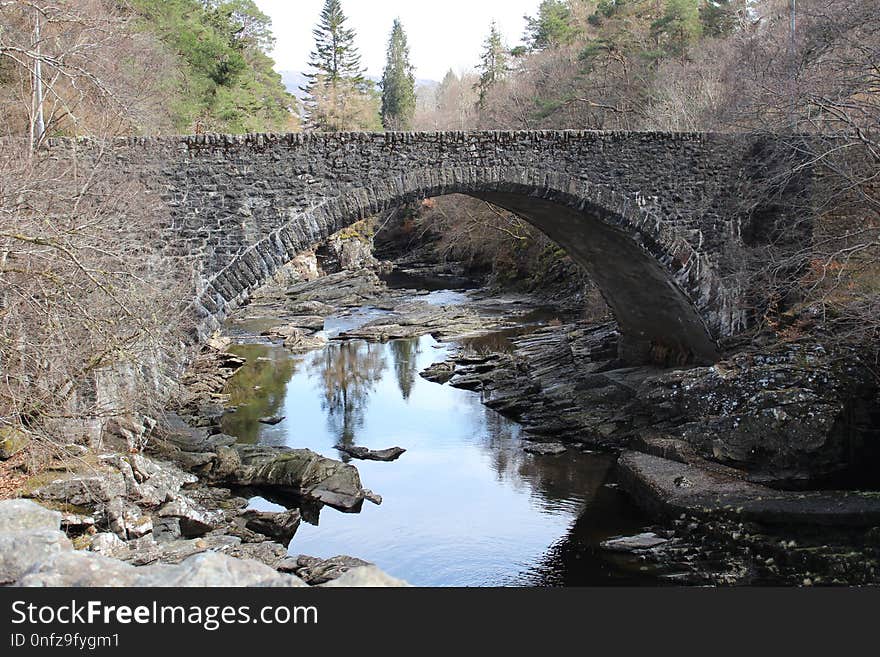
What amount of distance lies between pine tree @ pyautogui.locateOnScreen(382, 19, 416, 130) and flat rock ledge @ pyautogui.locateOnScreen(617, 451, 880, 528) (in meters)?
44.9

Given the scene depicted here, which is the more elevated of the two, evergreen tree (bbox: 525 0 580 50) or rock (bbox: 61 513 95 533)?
evergreen tree (bbox: 525 0 580 50)

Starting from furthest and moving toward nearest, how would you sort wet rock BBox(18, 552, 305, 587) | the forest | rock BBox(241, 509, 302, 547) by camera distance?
rock BBox(241, 509, 302, 547), the forest, wet rock BBox(18, 552, 305, 587)

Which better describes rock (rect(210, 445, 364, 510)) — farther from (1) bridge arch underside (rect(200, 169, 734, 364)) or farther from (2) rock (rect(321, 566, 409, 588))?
(2) rock (rect(321, 566, 409, 588))

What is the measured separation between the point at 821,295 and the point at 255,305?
71.7ft

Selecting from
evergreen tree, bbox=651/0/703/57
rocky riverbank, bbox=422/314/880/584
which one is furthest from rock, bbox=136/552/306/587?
evergreen tree, bbox=651/0/703/57

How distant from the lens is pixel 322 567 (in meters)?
9.41

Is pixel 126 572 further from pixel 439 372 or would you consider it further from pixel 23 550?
pixel 439 372

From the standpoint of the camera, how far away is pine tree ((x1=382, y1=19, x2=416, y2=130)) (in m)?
56.7

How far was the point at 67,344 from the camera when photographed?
9.30 m

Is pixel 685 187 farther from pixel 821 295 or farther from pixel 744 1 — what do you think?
pixel 744 1

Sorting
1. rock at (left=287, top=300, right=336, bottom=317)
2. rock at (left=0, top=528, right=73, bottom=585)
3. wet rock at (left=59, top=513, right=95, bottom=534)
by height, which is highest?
rock at (left=0, top=528, right=73, bottom=585)

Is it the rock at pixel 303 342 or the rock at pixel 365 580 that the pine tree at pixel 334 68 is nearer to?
the rock at pixel 303 342

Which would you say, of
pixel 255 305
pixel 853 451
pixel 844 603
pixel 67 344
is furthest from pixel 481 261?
pixel 844 603

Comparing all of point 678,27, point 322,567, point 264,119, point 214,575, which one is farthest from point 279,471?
point 264,119
